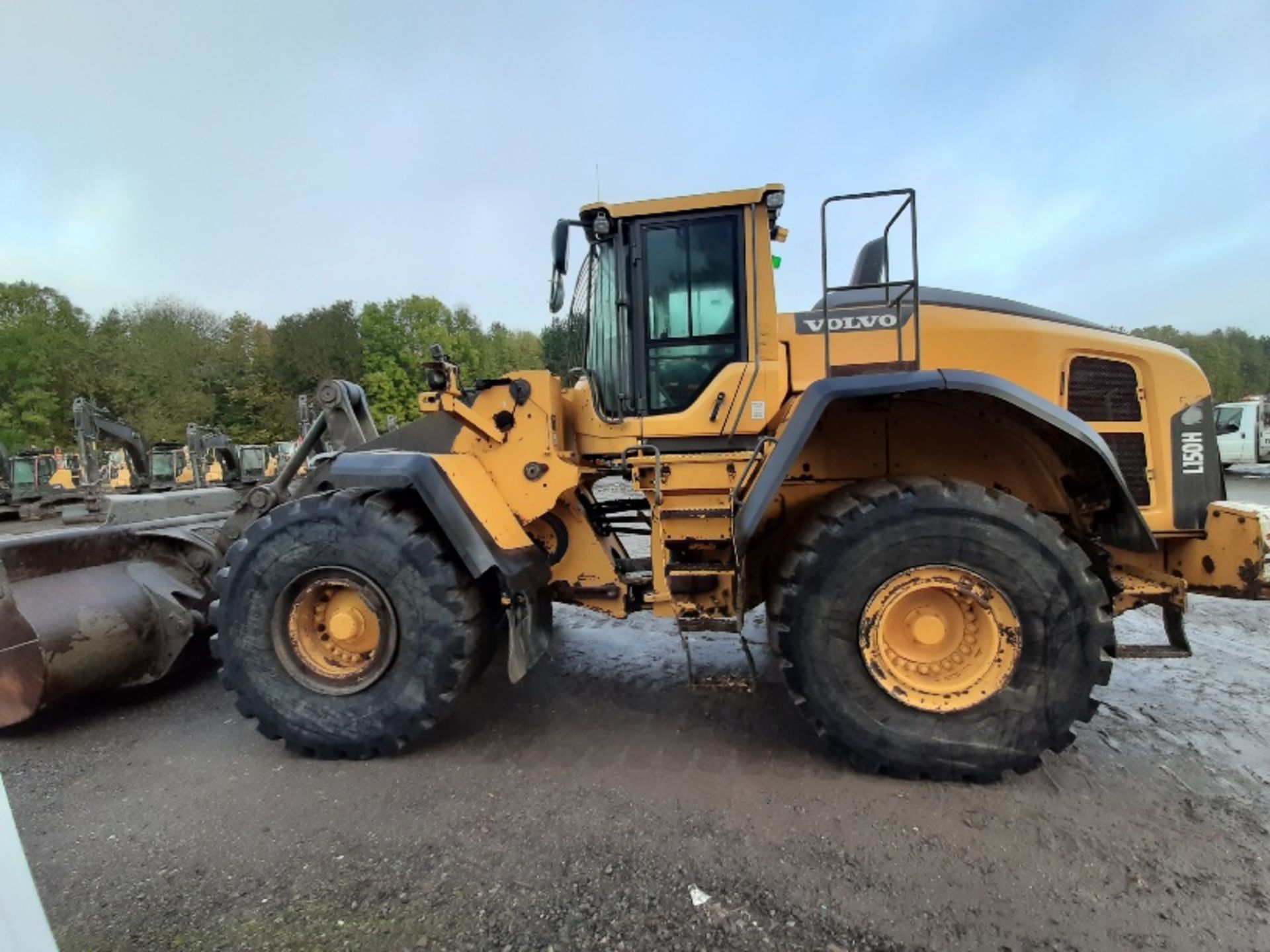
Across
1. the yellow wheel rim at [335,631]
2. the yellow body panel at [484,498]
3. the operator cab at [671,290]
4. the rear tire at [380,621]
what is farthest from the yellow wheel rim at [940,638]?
the yellow wheel rim at [335,631]

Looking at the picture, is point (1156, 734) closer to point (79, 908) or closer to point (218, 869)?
point (218, 869)

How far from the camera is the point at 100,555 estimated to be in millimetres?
4109

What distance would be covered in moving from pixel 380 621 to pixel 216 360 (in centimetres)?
5046

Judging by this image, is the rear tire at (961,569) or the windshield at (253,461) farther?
the windshield at (253,461)

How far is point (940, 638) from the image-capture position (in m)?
3.03

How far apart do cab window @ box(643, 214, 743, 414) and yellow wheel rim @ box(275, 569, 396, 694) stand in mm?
1839

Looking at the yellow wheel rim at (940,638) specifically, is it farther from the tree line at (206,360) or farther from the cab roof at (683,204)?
the tree line at (206,360)

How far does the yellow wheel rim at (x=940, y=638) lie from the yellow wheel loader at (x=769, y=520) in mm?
12

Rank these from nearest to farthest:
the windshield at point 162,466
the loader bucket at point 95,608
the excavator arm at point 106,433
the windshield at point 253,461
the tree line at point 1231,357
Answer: the loader bucket at point 95,608 → the excavator arm at point 106,433 → the windshield at point 162,466 → the windshield at point 253,461 → the tree line at point 1231,357

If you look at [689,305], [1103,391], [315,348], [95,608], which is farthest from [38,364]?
[1103,391]

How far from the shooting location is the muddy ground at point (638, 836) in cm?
220

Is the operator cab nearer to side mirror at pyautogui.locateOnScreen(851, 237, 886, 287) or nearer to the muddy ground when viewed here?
side mirror at pyautogui.locateOnScreen(851, 237, 886, 287)

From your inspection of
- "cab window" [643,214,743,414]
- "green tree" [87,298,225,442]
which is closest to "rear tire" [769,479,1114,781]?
"cab window" [643,214,743,414]

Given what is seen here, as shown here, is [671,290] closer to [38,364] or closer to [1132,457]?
[1132,457]
